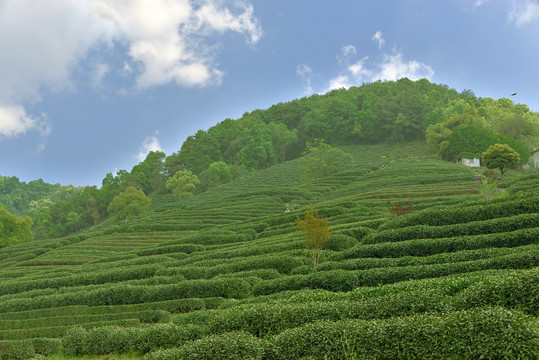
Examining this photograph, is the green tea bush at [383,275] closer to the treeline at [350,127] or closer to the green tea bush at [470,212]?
the green tea bush at [470,212]

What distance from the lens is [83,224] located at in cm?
12200

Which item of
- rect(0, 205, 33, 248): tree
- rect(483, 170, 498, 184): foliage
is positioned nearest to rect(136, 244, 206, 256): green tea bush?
rect(483, 170, 498, 184): foliage

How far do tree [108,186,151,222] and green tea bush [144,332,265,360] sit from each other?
7809 cm

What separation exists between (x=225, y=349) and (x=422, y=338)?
5.51m

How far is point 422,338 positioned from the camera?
31.7 feet

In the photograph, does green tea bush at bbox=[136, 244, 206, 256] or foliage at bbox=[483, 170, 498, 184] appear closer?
green tea bush at bbox=[136, 244, 206, 256]

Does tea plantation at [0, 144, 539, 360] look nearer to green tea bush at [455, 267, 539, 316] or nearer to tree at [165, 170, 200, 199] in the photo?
green tea bush at [455, 267, 539, 316]

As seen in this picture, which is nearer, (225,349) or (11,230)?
(225,349)

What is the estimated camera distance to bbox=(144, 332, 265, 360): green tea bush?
11.1 meters

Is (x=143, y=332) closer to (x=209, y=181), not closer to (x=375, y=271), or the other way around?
(x=375, y=271)

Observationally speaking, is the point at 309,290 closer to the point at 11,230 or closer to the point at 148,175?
the point at 11,230

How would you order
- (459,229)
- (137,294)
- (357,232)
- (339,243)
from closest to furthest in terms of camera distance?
(459,229) → (137,294) → (339,243) → (357,232)

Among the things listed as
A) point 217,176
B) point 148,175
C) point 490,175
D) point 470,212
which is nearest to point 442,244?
point 470,212

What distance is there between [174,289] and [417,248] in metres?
16.4
